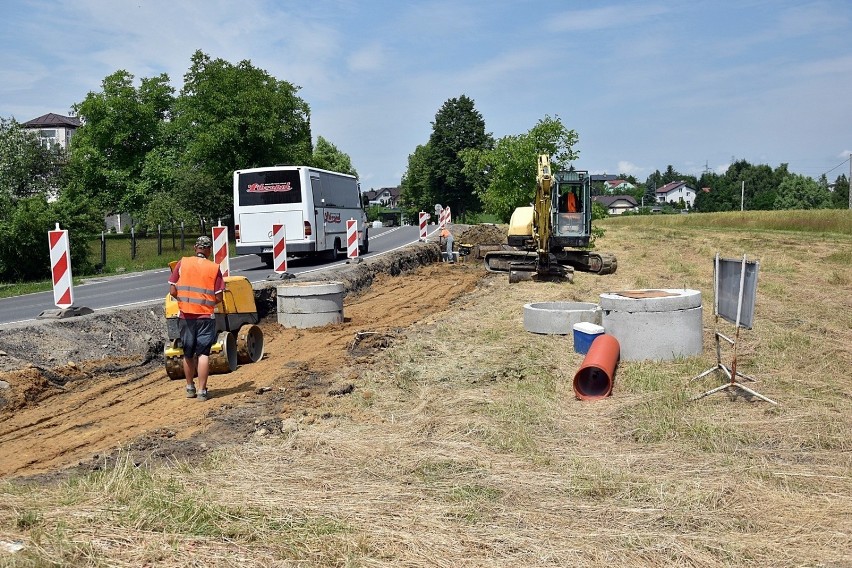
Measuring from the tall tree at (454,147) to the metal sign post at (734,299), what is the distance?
70944mm

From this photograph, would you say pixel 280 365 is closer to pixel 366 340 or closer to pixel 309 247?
pixel 366 340

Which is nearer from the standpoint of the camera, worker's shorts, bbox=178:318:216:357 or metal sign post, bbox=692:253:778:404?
metal sign post, bbox=692:253:778:404

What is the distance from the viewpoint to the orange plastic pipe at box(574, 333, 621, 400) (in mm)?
7992

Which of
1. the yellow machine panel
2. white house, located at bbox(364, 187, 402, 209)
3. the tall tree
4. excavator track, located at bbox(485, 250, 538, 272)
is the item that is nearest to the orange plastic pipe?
excavator track, located at bbox(485, 250, 538, 272)

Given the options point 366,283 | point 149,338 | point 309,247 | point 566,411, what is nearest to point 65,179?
point 309,247

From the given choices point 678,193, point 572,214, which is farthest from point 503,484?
point 678,193

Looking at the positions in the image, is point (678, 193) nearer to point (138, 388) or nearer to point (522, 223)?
point (522, 223)

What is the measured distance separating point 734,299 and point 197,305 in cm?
566

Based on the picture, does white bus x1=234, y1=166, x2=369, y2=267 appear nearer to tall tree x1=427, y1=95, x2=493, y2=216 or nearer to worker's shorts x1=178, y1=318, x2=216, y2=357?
worker's shorts x1=178, y1=318, x2=216, y2=357

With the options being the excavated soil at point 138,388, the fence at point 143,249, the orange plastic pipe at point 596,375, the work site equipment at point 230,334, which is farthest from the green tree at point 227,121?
the orange plastic pipe at point 596,375

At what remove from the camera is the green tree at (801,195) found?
104 m

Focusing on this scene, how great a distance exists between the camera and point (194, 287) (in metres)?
7.96

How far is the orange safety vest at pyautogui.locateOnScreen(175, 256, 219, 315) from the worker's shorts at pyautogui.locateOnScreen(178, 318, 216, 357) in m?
0.13

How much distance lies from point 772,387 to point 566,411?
235cm
